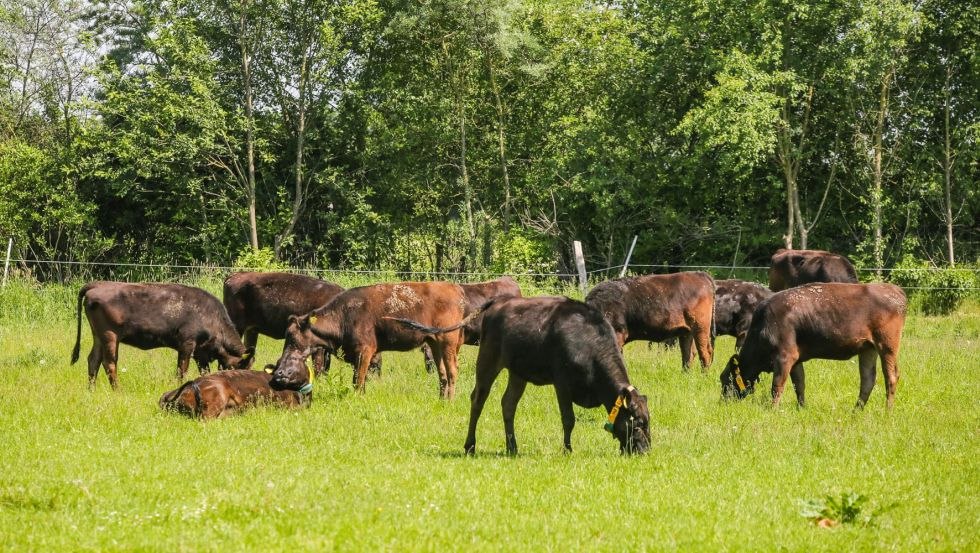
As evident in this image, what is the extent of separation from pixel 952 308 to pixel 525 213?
15.5m

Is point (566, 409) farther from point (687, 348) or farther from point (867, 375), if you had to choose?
point (687, 348)

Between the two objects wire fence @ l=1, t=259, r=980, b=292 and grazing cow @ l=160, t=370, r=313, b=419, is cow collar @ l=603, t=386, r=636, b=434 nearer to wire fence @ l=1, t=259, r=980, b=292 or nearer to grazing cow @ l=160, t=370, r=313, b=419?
grazing cow @ l=160, t=370, r=313, b=419

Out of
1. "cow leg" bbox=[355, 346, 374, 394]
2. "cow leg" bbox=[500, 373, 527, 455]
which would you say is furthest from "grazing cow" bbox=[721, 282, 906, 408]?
"cow leg" bbox=[355, 346, 374, 394]

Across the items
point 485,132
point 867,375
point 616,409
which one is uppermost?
point 485,132

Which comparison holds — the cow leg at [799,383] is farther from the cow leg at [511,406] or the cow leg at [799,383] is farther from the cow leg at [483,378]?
the cow leg at [483,378]

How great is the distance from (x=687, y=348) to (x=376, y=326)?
17.5ft

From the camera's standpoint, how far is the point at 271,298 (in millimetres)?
18453

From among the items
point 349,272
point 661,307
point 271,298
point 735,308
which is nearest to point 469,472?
point 661,307

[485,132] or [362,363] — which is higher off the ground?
[485,132]

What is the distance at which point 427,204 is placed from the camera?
39.4 meters

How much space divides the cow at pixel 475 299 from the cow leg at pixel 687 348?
2.79m

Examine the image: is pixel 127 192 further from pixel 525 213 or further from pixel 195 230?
pixel 525 213

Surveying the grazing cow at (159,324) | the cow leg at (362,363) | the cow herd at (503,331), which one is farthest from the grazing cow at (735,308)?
the grazing cow at (159,324)

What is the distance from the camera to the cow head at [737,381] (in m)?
14.2
